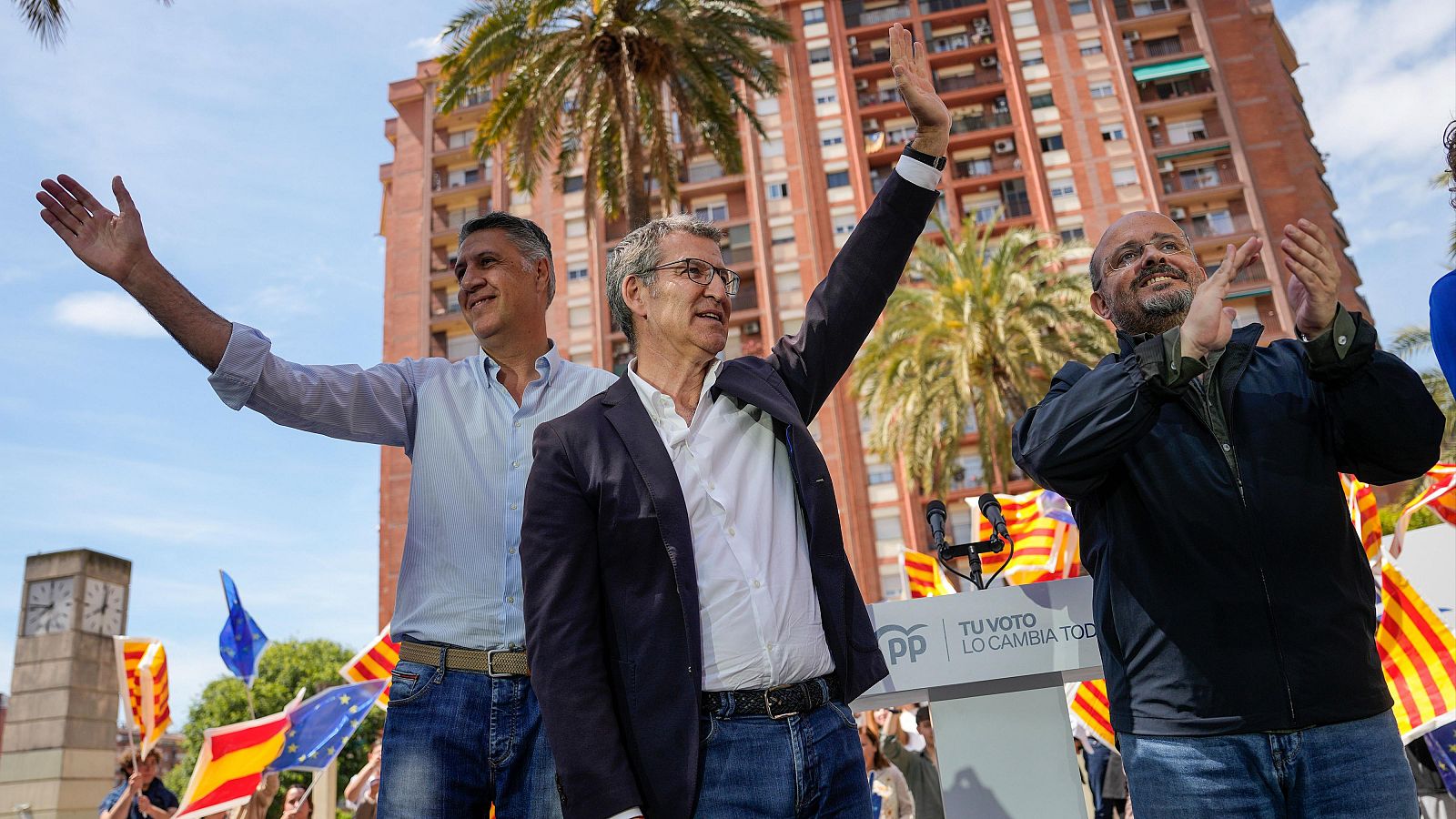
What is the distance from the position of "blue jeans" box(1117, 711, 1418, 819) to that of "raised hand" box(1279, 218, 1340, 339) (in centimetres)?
90

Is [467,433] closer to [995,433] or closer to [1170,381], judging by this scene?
[1170,381]

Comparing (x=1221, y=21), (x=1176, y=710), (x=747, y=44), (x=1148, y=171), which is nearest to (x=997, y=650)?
(x=1176, y=710)

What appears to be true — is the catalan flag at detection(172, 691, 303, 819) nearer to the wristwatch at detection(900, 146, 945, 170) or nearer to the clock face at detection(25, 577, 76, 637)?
the wristwatch at detection(900, 146, 945, 170)

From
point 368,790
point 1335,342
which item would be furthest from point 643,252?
point 368,790

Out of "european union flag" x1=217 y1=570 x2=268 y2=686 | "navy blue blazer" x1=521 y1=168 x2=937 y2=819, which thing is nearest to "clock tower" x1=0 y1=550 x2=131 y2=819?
"european union flag" x1=217 y1=570 x2=268 y2=686

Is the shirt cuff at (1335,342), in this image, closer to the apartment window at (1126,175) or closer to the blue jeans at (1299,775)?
the blue jeans at (1299,775)

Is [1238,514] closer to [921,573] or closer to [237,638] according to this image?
[921,573]

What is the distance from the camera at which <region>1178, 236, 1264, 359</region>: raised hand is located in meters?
2.41

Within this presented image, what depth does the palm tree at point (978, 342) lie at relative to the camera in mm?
23328

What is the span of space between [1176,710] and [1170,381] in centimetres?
74

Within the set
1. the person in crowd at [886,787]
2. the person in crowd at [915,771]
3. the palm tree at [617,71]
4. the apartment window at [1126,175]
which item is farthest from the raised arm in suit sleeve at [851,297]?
the apartment window at [1126,175]

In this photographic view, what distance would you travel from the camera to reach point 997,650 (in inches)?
150

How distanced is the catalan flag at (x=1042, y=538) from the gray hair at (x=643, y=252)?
803 cm

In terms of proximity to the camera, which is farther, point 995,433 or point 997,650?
point 995,433
